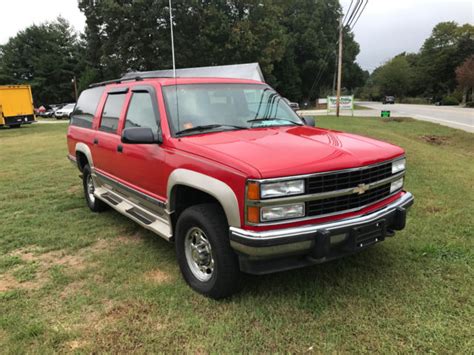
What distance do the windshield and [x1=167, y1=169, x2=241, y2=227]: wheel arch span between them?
0.51m

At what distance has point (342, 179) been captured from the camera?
295cm

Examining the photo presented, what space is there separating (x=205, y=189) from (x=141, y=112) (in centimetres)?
157

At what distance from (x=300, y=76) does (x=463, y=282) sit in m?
64.0

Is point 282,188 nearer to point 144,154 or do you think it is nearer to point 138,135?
point 138,135

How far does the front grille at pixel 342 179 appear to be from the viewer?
283 cm

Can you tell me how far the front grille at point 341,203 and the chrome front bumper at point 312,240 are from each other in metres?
0.10

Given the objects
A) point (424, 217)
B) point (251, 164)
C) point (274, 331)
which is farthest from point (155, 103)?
point (424, 217)

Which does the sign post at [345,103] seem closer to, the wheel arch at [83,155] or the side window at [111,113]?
the wheel arch at [83,155]

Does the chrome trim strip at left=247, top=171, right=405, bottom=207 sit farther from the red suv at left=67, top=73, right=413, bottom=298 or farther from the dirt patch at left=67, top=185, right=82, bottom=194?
the dirt patch at left=67, top=185, right=82, bottom=194

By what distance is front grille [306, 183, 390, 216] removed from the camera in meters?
2.89

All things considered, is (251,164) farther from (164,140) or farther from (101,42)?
(101,42)

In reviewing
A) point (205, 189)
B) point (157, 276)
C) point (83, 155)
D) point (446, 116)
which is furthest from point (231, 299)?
point (446, 116)

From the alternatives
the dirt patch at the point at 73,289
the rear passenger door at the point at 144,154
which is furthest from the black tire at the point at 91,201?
the dirt patch at the point at 73,289

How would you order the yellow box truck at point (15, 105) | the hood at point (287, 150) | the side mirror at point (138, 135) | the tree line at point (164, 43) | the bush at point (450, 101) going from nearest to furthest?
the hood at point (287, 150) → the side mirror at point (138, 135) → the yellow box truck at point (15, 105) → the tree line at point (164, 43) → the bush at point (450, 101)
